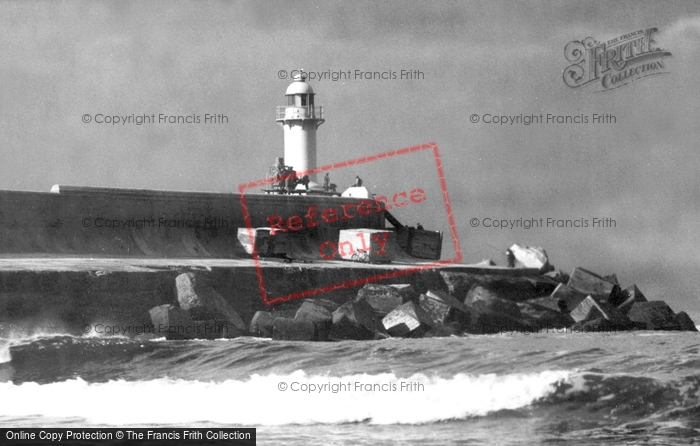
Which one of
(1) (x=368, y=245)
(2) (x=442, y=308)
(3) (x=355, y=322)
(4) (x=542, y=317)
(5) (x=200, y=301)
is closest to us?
(5) (x=200, y=301)

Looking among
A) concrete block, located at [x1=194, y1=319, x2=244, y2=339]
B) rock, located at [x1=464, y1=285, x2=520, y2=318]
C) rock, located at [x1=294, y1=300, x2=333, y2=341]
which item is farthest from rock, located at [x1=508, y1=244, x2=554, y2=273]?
concrete block, located at [x1=194, y1=319, x2=244, y2=339]

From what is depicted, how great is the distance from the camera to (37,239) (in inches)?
872

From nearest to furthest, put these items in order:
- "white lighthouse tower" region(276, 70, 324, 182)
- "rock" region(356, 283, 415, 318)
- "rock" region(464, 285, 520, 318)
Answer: "rock" region(356, 283, 415, 318) < "rock" region(464, 285, 520, 318) < "white lighthouse tower" region(276, 70, 324, 182)

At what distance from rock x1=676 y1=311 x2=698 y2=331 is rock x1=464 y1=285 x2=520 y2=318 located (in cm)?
378

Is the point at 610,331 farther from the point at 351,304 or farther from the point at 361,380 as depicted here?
the point at 361,380

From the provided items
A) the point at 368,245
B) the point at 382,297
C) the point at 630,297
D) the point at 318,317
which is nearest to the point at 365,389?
→ the point at 318,317

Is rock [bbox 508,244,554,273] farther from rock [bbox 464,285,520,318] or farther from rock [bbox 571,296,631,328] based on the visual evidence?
rock [bbox 464,285,520,318]

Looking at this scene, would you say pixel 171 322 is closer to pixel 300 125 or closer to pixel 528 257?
pixel 528 257

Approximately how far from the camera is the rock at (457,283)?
24234mm

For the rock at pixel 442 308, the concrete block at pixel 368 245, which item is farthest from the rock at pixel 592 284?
the rock at pixel 442 308

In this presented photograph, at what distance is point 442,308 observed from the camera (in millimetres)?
21406

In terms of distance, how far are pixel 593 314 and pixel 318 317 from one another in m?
6.57

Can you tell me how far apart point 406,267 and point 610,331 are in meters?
4.18

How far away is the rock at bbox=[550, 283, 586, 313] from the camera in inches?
958
